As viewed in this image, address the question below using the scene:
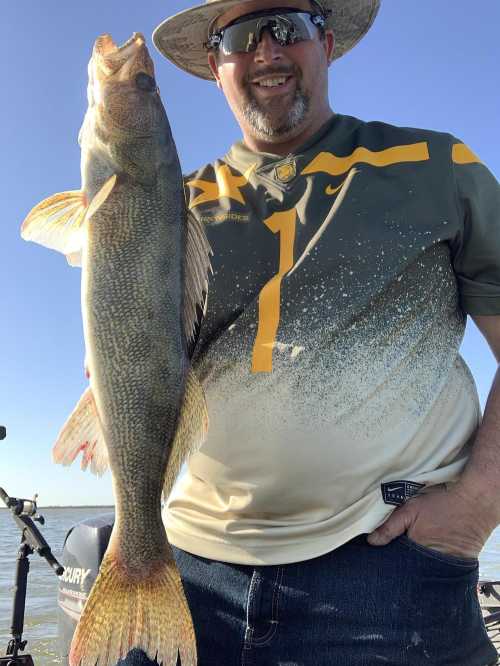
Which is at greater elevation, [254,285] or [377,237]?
[377,237]

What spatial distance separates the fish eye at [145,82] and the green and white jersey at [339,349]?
25.9 inches

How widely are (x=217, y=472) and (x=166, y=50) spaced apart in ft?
8.33

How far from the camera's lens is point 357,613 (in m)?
2.26

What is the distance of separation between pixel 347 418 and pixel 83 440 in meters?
1.00

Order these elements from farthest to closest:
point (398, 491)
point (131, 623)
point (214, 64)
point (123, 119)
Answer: point (214, 64) < point (123, 119) < point (398, 491) < point (131, 623)

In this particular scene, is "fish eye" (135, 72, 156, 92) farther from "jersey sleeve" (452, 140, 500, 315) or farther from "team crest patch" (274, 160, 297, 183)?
"jersey sleeve" (452, 140, 500, 315)

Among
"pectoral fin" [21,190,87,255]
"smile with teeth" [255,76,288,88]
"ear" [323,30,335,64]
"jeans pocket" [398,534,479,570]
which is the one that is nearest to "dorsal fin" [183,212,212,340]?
"pectoral fin" [21,190,87,255]

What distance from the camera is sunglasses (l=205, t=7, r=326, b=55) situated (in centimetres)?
306

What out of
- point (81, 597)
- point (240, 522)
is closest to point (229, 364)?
point (240, 522)

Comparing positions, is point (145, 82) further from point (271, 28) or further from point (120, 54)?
point (271, 28)

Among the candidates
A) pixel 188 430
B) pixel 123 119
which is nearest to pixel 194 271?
pixel 188 430

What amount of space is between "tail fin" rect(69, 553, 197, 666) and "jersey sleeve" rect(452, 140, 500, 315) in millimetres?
1659

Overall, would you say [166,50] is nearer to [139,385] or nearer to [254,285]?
[254,285]

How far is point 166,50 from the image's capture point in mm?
3711
